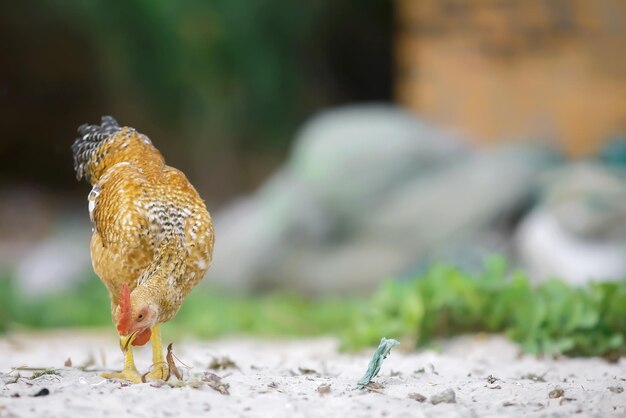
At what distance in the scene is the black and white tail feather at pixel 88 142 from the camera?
13.6ft

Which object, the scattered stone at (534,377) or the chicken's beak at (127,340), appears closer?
the chicken's beak at (127,340)

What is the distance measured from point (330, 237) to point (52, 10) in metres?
6.00

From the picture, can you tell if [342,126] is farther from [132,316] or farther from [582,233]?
[132,316]

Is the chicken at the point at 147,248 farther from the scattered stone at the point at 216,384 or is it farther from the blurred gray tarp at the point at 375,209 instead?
the blurred gray tarp at the point at 375,209

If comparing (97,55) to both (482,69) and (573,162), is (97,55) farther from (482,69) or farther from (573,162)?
(573,162)

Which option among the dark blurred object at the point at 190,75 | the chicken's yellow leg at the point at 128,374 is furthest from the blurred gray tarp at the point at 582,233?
the dark blurred object at the point at 190,75

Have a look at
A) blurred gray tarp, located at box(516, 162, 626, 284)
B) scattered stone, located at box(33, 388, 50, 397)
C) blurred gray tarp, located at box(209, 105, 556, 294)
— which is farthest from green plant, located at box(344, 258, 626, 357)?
blurred gray tarp, located at box(209, 105, 556, 294)

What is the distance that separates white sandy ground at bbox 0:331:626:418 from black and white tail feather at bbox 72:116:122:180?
35.3 inches

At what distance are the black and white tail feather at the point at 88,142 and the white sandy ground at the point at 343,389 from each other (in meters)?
0.90

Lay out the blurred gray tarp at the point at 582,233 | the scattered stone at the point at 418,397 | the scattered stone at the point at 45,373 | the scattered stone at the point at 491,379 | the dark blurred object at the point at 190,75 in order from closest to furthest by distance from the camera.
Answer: the scattered stone at the point at 418,397 → the scattered stone at the point at 45,373 → the scattered stone at the point at 491,379 → the blurred gray tarp at the point at 582,233 → the dark blurred object at the point at 190,75

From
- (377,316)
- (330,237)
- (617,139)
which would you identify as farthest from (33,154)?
(377,316)

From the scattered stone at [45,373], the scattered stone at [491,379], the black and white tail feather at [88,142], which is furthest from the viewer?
the black and white tail feather at [88,142]

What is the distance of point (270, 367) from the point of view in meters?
4.45

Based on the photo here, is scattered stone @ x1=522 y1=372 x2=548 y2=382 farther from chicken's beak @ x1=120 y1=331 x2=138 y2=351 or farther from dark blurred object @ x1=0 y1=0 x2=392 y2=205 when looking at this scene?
dark blurred object @ x1=0 y1=0 x2=392 y2=205
